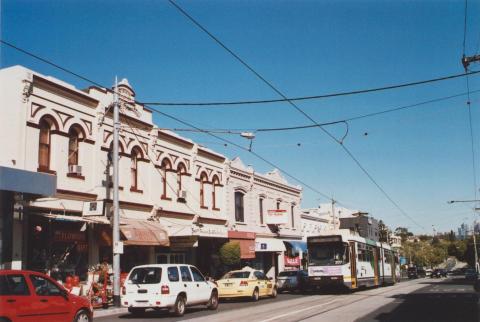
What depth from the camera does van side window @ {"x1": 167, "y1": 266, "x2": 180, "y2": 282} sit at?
1633 cm

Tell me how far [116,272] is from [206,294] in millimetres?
3579

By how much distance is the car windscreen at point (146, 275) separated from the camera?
16.1 metres

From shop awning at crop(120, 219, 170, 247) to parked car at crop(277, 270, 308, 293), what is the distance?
11.1m

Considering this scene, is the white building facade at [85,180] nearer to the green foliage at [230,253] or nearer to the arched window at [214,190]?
the green foliage at [230,253]

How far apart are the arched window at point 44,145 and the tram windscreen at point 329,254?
14251mm

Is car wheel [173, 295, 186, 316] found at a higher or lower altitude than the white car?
lower

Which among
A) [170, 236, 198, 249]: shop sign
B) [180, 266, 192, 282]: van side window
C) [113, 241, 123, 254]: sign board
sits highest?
[170, 236, 198, 249]: shop sign

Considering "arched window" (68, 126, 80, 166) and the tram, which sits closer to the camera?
"arched window" (68, 126, 80, 166)

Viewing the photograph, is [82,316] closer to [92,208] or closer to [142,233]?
[92,208]

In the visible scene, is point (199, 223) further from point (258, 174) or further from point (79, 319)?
point (79, 319)

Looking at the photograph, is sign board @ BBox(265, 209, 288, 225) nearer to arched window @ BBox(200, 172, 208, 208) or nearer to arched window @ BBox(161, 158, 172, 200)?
arched window @ BBox(200, 172, 208, 208)

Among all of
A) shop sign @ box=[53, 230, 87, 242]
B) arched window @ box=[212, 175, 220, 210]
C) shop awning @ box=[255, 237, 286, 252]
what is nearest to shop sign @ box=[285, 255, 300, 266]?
shop awning @ box=[255, 237, 286, 252]

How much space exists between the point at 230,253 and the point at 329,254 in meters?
5.83

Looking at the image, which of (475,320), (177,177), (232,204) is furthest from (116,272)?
(232,204)
